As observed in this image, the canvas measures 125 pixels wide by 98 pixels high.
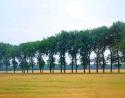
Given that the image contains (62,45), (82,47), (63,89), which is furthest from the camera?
(62,45)

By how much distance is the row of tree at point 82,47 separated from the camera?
117 metres

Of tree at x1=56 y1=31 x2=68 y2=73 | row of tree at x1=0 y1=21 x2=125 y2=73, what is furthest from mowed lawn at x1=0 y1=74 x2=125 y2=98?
tree at x1=56 y1=31 x2=68 y2=73

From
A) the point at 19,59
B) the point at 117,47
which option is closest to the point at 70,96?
the point at 117,47

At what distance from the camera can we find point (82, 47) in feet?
408

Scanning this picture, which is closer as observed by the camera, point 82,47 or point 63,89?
point 63,89

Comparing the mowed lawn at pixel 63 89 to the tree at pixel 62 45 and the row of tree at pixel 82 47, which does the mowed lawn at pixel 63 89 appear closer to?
the row of tree at pixel 82 47

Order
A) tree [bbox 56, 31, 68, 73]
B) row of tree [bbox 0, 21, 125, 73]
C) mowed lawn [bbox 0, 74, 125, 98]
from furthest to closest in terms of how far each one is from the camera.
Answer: tree [bbox 56, 31, 68, 73] → row of tree [bbox 0, 21, 125, 73] → mowed lawn [bbox 0, 74, 125, 98]

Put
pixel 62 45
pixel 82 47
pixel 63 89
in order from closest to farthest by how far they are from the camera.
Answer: pixel 63 89
pixel 82 47
pixel 62 45

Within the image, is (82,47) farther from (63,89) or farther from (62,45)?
(63,89)

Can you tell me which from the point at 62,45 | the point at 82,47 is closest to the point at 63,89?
the point at 82,47

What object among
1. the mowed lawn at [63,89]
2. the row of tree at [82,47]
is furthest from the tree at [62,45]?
the mowed lawn at [63,89]

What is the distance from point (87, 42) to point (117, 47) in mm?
16240

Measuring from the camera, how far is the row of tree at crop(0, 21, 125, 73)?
116938 mm

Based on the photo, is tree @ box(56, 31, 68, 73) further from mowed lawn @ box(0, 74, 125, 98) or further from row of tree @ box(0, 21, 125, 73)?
mowed lawn @ box(0, 74, 125, 98)
